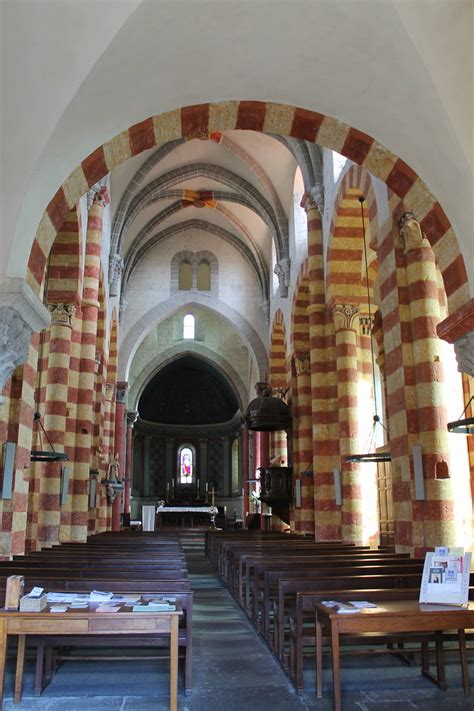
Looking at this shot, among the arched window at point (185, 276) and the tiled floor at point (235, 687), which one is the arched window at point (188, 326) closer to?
the arched window at point (185, 276)

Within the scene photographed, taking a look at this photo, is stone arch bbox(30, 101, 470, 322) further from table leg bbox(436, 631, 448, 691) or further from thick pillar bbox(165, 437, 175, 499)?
thick pillar bbox(165, 437, 175, 499)

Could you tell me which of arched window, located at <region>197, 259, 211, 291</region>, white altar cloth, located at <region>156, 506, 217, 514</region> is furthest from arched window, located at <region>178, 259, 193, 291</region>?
white altar cloth, located at <region>156, 506, 217, 514</region>

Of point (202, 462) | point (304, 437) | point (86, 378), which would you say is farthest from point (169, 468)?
point (86, 378)

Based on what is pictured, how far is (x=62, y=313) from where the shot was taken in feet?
37.5

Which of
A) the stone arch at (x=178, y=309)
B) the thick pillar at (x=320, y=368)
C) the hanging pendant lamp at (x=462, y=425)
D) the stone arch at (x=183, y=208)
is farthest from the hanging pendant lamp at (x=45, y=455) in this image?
the stone arch at (x=183, y=208)

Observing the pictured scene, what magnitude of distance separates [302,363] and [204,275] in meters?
9.47

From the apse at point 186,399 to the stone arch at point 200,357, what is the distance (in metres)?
6.01

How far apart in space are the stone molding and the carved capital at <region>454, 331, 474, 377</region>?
415 cm

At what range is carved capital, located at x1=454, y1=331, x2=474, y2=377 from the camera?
6.23 meters

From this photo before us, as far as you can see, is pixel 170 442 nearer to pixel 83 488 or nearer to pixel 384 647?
pixel 83 488

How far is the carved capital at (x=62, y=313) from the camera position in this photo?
11398mm

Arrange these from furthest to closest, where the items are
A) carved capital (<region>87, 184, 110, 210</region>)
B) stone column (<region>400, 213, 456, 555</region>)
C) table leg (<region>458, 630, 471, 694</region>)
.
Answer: carved capital (<region>87, 184, 110, 210</region>) → stone column (<region>400, 213, 456, 555</region>) → table leg (<region>458, 630, 471, 694</region>)

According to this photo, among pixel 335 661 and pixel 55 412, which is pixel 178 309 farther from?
pixel 335 661

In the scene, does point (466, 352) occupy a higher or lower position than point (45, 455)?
higher
